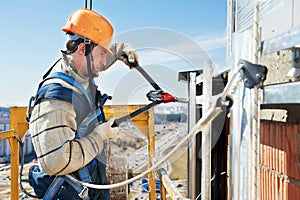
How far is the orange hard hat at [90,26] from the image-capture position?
7.25 ft

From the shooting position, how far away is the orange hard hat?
2211mm

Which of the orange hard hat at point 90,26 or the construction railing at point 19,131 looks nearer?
the orange hard hat at point 90,26

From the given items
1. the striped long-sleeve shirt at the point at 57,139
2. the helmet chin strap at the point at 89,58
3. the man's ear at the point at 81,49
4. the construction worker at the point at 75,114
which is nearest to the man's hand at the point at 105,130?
the construction worker at the point at 75,114

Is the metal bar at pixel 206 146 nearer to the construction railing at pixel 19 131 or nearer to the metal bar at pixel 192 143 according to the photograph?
the metal bar at pixel 192 143

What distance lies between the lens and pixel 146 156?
3.15 m

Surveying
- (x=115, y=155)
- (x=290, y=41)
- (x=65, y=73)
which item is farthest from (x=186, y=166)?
(x=290, y=41)

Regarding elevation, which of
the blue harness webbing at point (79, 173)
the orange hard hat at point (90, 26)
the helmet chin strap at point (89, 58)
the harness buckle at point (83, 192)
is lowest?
the harness buckle at point (83, 192)

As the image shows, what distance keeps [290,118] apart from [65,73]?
4.62ft

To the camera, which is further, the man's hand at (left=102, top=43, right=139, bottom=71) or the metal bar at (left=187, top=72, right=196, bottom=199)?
the metal bar at (left=187, top=72, right=196, bottom=199)

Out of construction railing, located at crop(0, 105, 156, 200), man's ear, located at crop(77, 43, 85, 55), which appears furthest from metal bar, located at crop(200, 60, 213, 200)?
construction railing, located at crop(0, 105, 156, 200)

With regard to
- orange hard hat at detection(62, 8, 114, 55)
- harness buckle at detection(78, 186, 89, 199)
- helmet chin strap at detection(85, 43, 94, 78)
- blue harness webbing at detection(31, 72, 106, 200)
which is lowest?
harness buckle at detection(78, 186, 89, 199)

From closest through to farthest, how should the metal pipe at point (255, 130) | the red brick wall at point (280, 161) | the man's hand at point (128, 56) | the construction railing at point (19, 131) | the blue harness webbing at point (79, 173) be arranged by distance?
the metal pipe at point (255, 130)
the red brick wall at point (280, 161)
the blue harness webbing at point (79, 173)
the man's hand at point (128, 56)
the construction railing at point (19, 131)

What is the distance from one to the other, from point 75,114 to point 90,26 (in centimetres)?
59

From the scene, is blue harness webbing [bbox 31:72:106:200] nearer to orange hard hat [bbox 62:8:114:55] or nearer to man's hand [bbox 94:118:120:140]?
man's hand [bbox 94:118:120:140]
